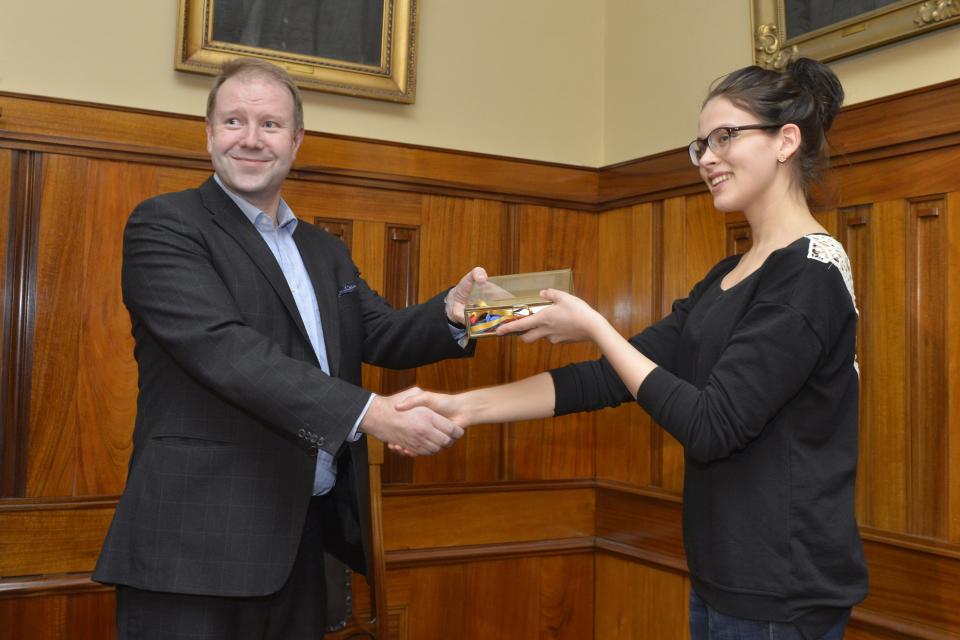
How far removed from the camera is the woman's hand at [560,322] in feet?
6.47

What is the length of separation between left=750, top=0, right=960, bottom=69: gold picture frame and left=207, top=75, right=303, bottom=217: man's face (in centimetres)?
165

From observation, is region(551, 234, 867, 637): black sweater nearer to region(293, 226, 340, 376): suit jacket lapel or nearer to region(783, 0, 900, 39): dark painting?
region(293, 226, 340, 376): suit jacket lapel

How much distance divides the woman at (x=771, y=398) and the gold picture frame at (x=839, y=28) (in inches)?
33.6

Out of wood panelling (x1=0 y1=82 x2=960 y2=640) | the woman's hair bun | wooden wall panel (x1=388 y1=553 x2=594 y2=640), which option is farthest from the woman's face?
wooden wall panel (x1=388 y1=553 x2=594 y2=640)

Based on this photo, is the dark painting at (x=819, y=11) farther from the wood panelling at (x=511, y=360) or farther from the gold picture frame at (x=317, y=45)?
the gold picture frame at (x=317, y=45)

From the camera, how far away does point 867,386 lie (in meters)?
2.72

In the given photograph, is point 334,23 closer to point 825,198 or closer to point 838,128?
point 838,128

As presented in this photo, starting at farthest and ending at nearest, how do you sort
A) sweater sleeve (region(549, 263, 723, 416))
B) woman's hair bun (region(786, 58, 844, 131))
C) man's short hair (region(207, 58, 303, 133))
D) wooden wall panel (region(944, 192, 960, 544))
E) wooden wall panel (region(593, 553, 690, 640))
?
1. wooden wall panel (region(593, 553, 690, 640))
2. wooden wall panel (region(944, 192, 960, 544))
3. man's short hair (region(207, 58, 303, 133))
4. sweater sleeve (region(549, 263, 723, 416))
5. woman's hair bun (region(786, 58, 844, 131))

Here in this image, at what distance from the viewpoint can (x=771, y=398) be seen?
167 cm

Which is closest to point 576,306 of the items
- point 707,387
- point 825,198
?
point 707,387

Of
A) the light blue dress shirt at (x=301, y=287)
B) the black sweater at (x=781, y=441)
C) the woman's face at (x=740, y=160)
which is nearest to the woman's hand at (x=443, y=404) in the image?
the light blue dress shirt at (x=301, y=287)

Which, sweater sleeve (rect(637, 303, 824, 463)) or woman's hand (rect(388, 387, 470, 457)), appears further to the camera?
woman's hand (rect(388, 387, 470, 457))

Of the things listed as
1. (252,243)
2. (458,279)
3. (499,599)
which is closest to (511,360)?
(458,279)

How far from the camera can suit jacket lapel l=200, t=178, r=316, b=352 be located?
2.15 metres
